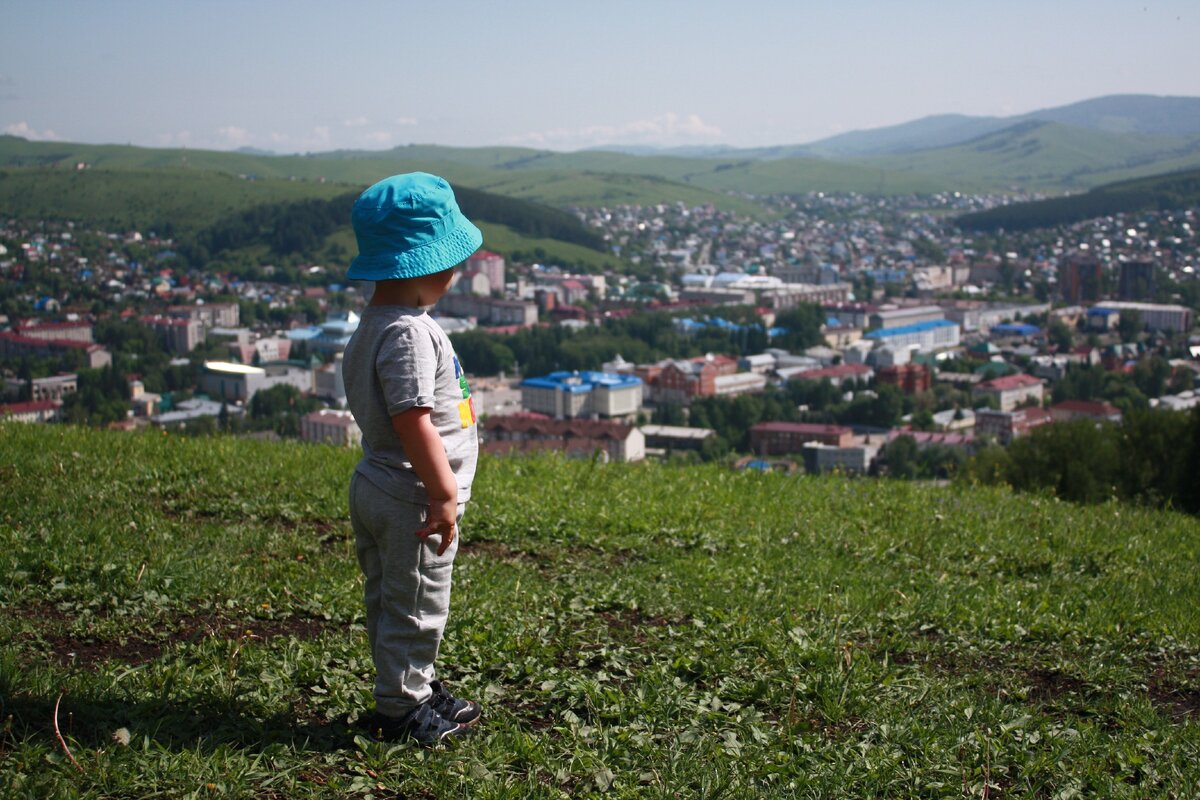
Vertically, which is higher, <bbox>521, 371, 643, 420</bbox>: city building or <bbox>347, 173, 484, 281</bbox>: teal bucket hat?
<bbox>347, 173, 484, 281</bbox>: teal bucket hat

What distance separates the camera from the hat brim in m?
2.75

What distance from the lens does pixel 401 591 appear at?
278 centimetres

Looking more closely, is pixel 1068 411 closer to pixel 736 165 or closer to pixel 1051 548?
pixel 1051 548

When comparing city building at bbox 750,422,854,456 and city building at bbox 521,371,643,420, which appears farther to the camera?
city building at bbox 521,371,643,420

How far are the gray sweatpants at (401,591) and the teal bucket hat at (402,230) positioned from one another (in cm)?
53

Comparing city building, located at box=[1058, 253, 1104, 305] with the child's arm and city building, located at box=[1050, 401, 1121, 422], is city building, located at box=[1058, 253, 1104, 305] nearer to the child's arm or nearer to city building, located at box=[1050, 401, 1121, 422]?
city building, located at box=[1050, 401, 1121, 422]

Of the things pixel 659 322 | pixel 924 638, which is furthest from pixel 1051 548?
pixel 659 322

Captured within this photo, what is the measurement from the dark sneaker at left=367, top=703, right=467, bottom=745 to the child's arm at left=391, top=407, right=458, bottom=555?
0.49 meters

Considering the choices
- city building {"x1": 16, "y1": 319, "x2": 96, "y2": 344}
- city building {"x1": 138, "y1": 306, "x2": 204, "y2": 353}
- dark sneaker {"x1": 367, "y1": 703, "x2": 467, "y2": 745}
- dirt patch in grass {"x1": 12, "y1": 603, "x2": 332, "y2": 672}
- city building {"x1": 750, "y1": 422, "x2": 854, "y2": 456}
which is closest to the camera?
dark sneaker {"x1": 367, "y1": 703, "x2": 467, "y2": 745}

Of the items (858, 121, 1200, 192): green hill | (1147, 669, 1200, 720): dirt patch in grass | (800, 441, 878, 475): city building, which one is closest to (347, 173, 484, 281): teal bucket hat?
(1147, 669, 1200, 720): dirt patch in grass

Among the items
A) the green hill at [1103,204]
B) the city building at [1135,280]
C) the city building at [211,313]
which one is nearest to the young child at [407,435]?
the city building at [211,313]

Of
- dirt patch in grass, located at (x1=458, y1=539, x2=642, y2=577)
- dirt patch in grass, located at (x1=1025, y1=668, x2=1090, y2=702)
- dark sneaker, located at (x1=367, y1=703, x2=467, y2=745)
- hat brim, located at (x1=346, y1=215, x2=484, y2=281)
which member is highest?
hat brim, located at (x1=346, y1=215, x2=484, y2=281)

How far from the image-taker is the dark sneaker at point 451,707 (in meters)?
2.92

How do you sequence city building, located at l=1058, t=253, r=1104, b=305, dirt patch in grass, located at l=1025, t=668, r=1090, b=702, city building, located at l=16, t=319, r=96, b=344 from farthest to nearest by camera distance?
city building, located at l=1058, t=253, r=1104, b=305 < city building, located at l=16, t=319, r=96, b=344 < dirt patch in grass, located at l=1025, t=668, r=1090, b=702
